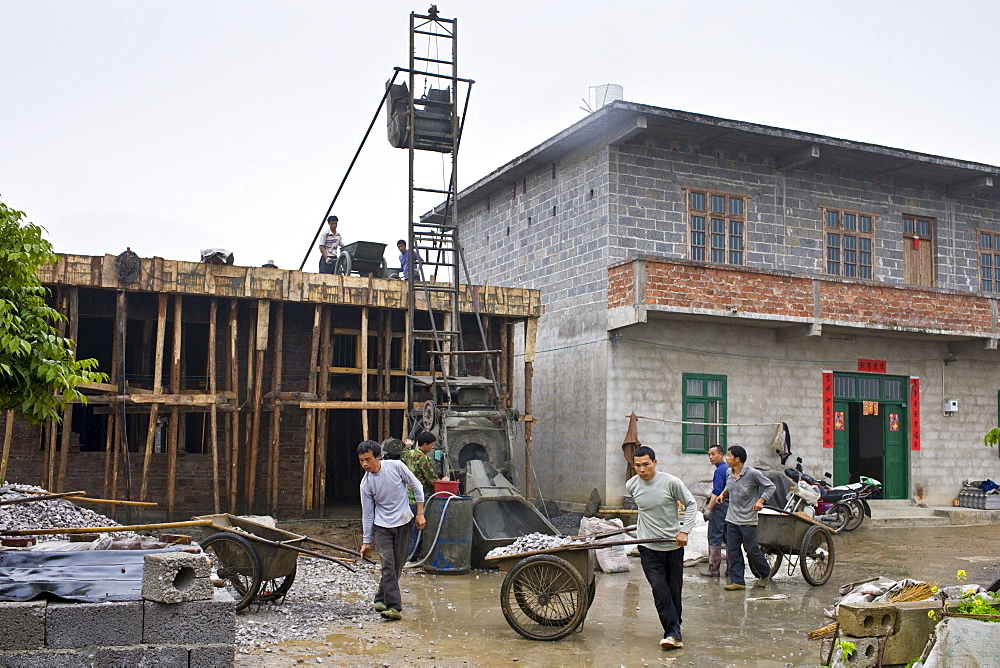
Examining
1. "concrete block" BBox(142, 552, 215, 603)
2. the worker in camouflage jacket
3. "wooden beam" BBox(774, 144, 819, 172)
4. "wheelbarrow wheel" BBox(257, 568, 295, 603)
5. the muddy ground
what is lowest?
the muddy ground

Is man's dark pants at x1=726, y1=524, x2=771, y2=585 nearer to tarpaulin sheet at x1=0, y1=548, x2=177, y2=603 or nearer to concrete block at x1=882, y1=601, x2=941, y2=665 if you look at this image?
concrete block at x1=882, y1=601, x2=941, y2=665

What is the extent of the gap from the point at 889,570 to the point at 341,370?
8341 millimetres

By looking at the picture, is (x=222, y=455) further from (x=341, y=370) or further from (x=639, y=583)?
(x=639, y=583)

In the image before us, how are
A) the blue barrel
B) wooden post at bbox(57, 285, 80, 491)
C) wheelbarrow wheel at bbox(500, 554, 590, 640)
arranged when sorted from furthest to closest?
wooden post at bbox(57, 285, 80, 491) < the blue barrel < wheelbarrow wheel at bbox(500, 554, 590, 640)

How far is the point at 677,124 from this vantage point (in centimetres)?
1762

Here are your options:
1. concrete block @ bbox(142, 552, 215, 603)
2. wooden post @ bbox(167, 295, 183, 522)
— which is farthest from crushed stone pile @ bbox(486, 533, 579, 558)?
concrete block @ bbox(142, 552, 215, 603)

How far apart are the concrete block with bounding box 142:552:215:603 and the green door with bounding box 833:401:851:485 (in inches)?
616

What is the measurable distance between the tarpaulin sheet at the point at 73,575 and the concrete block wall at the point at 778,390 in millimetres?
10918

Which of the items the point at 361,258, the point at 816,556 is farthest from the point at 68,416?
the point at 816,556

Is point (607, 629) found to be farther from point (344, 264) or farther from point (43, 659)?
point (344, 264)

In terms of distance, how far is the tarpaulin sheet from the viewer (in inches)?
237

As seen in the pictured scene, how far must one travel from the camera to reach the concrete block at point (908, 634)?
6.07 meters

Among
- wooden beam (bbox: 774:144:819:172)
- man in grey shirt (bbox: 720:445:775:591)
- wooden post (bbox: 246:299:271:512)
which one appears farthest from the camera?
wooden beam (bbox: 774:144:819:172)

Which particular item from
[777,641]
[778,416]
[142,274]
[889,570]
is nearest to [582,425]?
[778,416]
